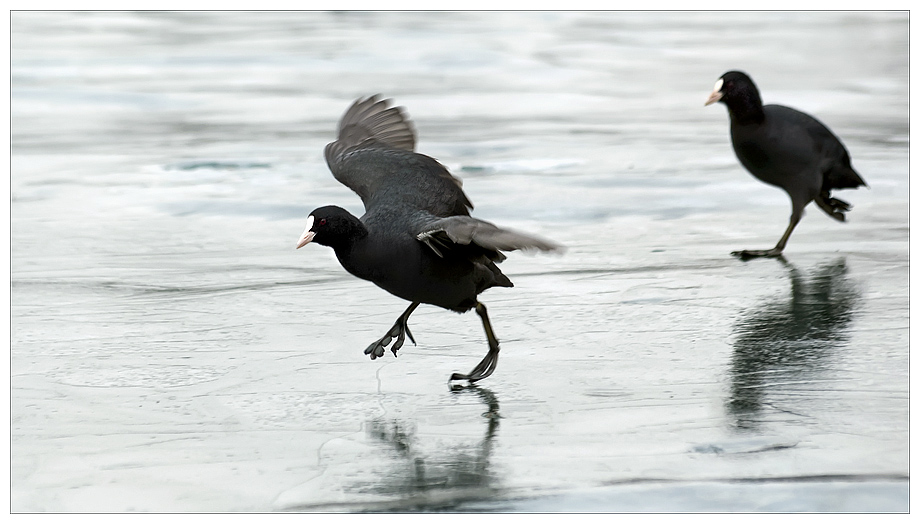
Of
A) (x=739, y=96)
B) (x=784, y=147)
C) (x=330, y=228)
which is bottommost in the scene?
(x=784, y=147)

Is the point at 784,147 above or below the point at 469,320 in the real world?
above

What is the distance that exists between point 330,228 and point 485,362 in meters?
0.94

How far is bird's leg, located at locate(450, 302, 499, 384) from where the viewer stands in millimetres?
5223

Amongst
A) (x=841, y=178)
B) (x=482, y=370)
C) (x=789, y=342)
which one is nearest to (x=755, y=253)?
(x=841, y=178)

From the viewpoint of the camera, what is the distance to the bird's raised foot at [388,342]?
5477 millimetres

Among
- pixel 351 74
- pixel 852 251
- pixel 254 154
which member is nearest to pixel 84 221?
pixel 254 154

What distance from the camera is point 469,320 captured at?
6289mm

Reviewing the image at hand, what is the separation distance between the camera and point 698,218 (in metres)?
8.26

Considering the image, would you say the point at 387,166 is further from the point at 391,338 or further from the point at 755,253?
the point at 755,253

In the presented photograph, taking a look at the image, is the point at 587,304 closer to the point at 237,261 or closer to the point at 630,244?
the point at 630,244

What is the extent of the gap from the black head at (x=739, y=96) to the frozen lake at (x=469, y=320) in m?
0.80

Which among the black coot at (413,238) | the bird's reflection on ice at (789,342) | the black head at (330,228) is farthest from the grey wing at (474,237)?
the bird's reflection on ice at (789,342)

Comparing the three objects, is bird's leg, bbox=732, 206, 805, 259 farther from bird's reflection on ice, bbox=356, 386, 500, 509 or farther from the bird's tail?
bird's reflection on ice, bbox=356, 386, 500, 509

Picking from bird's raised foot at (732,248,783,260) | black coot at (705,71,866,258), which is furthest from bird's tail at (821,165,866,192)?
bird's raised foot at (732,248,783,260)
